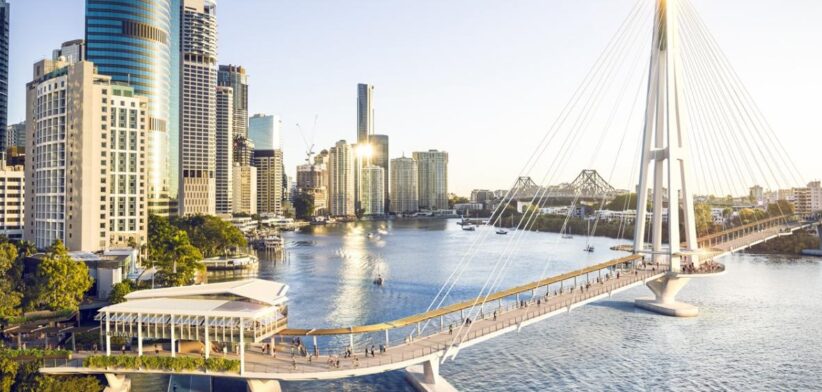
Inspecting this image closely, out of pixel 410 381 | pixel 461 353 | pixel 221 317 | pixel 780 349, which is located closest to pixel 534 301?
pixel 461 353

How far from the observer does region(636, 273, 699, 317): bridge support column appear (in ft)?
158

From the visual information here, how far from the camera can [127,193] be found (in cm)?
7138

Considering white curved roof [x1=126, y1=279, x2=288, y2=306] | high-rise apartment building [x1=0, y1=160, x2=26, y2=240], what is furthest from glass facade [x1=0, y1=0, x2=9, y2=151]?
white curved roof [x1=126, y1=279, x2=288, y2=306]

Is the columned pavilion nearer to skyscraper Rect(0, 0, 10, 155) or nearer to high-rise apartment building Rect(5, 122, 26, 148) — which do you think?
skyscraper Rect(0, 0, 10, 155)

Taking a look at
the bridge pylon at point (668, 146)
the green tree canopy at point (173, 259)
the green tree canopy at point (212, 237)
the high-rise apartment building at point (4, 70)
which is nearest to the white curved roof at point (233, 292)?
the green tree canopy at point (173, 259)

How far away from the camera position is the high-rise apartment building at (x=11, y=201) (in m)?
74.7

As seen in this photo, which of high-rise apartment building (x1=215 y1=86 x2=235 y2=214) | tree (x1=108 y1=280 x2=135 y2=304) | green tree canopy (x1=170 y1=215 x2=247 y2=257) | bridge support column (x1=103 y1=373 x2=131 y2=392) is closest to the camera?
bridge support column (x1=103 y1=373 x2=131 y2=392)

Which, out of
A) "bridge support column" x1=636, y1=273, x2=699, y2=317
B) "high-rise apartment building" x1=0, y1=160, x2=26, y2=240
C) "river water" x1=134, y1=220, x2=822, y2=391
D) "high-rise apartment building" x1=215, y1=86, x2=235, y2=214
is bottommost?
"river water" x1=134, y1=220, x2=822, y2=391

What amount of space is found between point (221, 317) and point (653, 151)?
116 ft

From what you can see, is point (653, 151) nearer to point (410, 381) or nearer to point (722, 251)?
point (722, 251)

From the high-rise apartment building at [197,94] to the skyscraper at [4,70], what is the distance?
4949cm

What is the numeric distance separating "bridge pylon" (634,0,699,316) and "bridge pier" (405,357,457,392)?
2355 cm

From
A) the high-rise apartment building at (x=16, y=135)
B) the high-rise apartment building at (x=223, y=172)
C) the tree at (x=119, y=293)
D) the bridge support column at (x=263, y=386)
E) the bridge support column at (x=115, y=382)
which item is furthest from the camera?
the high-rise apartment building at (x=223, y=172)

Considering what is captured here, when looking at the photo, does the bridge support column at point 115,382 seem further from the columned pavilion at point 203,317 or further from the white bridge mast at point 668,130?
the white bridge mast at point 668,130
